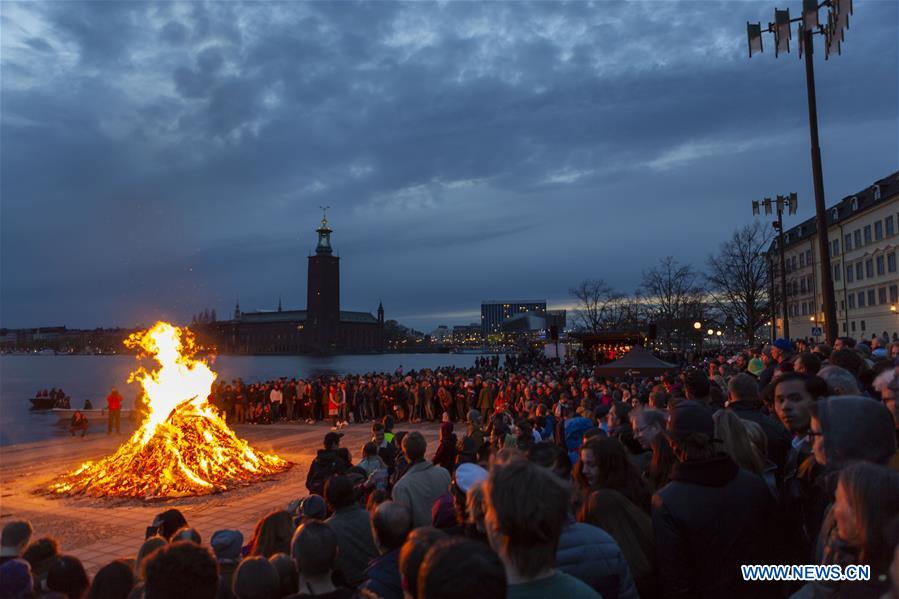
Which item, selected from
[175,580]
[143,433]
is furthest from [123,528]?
[175,580]

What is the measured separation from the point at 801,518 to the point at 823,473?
39cm

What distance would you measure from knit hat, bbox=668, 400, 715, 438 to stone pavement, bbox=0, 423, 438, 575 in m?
6.65

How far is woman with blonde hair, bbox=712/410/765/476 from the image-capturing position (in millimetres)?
3727

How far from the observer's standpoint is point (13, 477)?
48.4 feet

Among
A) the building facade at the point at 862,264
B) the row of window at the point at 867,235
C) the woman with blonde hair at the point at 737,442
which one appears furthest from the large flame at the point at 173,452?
the row of window at the point at 867,235

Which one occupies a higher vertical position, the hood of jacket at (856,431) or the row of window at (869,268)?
the row of window at (869,268)

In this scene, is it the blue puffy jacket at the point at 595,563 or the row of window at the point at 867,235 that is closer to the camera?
the blue puffy jacket at the point at 595,563

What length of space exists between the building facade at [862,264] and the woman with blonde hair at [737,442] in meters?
41.2

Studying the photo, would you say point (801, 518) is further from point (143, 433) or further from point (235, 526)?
point (143, 433)

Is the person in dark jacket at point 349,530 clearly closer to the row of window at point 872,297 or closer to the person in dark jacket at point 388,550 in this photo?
the person in dark jacket at point 388,550

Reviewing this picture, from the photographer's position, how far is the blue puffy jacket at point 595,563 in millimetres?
2783

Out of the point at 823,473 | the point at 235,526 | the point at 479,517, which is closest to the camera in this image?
the point at 479,517

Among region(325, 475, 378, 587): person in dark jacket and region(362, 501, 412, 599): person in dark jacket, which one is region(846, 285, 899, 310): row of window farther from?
region(362, 501, 412, 599): person in dark jacket

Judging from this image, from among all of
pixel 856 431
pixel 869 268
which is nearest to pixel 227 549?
pixel 856 431
